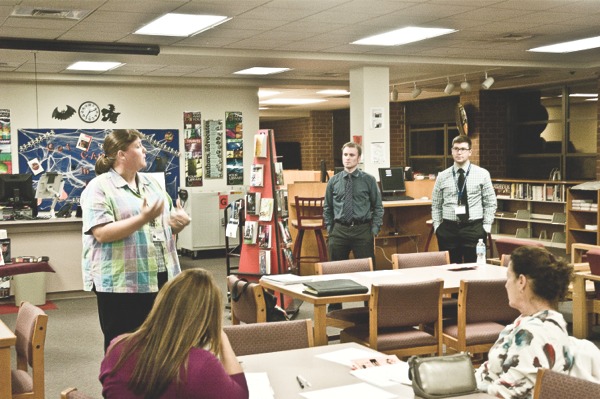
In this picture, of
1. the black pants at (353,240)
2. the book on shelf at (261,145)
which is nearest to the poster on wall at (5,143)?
the book on shelf at (261,145)

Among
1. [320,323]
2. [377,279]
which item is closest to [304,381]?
[320,323]

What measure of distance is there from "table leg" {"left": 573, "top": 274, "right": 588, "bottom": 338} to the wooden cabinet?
17.0ft

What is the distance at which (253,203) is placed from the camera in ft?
24.7

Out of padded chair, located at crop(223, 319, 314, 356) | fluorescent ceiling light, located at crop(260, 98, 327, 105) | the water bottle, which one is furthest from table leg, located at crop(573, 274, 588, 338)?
fluorescent ceiling light, located at crop(260, 98, 327, 105)

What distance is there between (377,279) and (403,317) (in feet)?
1.99

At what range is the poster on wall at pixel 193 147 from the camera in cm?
1261

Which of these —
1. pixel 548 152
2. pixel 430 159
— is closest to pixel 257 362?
pixel 548 152

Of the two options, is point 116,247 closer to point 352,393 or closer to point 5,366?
point 5,366

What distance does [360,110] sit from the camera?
420 inches

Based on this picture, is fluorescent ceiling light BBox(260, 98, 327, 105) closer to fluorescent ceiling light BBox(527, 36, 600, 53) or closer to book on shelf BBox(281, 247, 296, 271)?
fluorescent ceiling light BBox(527, 36, 600, 53)

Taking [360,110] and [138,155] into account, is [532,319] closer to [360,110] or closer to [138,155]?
[138,155]

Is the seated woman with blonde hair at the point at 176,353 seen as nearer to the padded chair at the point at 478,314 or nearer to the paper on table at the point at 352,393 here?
the paper on table at the point at 352,393

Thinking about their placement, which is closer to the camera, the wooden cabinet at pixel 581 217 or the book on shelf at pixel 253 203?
the book on shelf at pixel 253 203

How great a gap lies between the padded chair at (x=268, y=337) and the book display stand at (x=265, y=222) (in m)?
3.90
